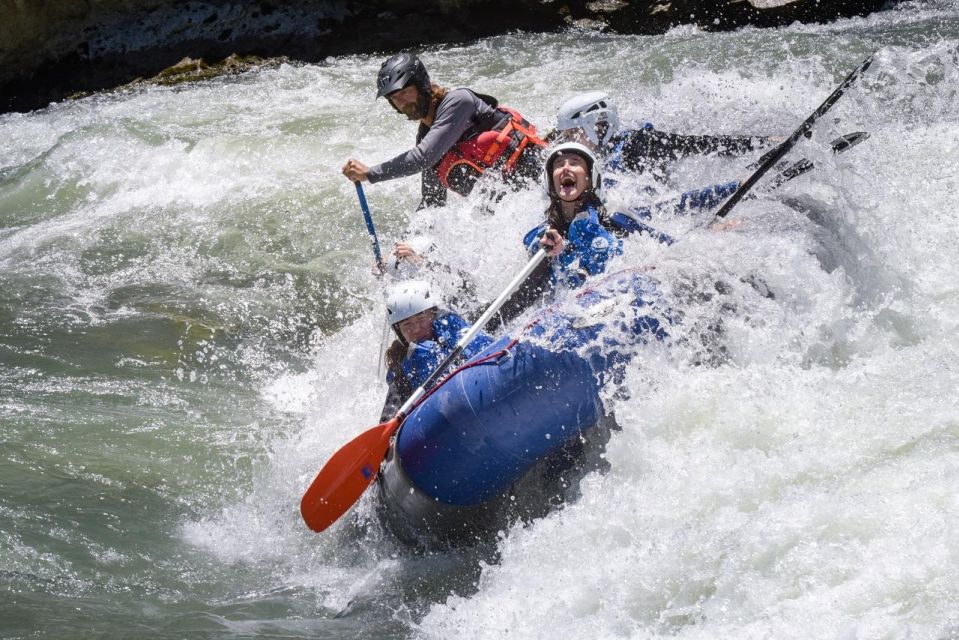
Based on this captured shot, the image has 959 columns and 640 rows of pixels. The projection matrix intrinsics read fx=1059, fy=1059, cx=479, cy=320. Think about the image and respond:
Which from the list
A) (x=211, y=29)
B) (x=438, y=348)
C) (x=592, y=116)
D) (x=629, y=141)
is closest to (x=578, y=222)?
(x=438, y=348)

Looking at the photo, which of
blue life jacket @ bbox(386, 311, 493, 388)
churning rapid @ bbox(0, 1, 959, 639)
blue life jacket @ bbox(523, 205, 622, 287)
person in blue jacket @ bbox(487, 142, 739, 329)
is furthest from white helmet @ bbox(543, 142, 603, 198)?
blue life jacket @ bbox(386, 311, 493, 388)

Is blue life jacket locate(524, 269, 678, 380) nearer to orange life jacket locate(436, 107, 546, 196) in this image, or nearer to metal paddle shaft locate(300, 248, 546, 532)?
metal paddle shaft locate(300, 248, 546, 532)

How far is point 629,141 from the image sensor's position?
6.19 metres

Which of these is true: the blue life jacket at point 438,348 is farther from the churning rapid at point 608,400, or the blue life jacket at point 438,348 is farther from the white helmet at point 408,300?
the churning rapid at point 608,400

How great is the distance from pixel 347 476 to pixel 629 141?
272cm

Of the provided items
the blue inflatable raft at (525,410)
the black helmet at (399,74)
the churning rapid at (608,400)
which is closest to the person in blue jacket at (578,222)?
the churning rapid at (608,400)

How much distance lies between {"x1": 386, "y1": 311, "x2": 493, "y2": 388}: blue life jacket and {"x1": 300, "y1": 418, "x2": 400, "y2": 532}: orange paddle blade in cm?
25

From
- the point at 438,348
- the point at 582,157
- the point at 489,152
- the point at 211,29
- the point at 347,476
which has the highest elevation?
the point at 582,157

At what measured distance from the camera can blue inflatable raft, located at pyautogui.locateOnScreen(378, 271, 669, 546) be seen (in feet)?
14.0

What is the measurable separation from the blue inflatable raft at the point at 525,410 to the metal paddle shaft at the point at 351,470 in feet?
0.36

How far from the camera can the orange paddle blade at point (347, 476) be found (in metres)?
4.67

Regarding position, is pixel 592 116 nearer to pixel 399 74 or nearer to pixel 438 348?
pixel 399 74

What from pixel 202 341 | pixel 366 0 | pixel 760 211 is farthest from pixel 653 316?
pixel 366 0

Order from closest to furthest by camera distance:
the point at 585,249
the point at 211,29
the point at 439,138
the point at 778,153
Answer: the point at 585,249, the point at 778,153, the point at 439,138, the point at 211,29
